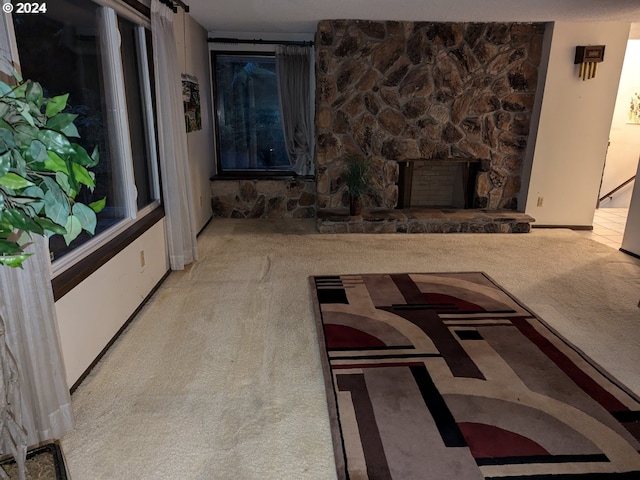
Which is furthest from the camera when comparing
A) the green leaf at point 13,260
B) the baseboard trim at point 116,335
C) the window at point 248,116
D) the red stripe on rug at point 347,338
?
the window at point 248,116

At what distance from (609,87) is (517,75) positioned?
1.00 m

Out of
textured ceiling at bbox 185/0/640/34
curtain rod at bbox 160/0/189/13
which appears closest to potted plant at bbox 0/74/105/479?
curtain rod at bbox 160/0/189/13

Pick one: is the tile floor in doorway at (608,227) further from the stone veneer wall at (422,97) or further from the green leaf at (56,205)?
the green leaf at (56,205)

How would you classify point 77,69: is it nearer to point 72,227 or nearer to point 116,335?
point 116,335

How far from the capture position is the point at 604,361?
251 cm

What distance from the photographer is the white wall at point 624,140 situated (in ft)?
21.5

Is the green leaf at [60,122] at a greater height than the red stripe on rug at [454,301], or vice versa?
the green leaf at [60,122]

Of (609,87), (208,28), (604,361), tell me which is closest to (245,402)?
(604,361)

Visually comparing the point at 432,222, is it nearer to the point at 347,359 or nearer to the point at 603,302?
the point at 603,302

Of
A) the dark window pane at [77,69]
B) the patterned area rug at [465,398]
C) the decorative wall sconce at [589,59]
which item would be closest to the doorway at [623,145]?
the decorative wall sconce at [589,59]

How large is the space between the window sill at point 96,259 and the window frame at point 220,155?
2447 mm

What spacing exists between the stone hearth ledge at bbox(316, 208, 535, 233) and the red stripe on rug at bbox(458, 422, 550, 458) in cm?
322

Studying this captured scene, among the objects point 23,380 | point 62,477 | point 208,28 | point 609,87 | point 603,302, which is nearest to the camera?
point 62,477

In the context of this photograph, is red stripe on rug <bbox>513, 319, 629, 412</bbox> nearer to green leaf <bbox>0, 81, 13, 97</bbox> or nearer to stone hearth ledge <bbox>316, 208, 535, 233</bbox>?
stone hearth ledge <bbox>316, 208, 535, 233</bbox>
